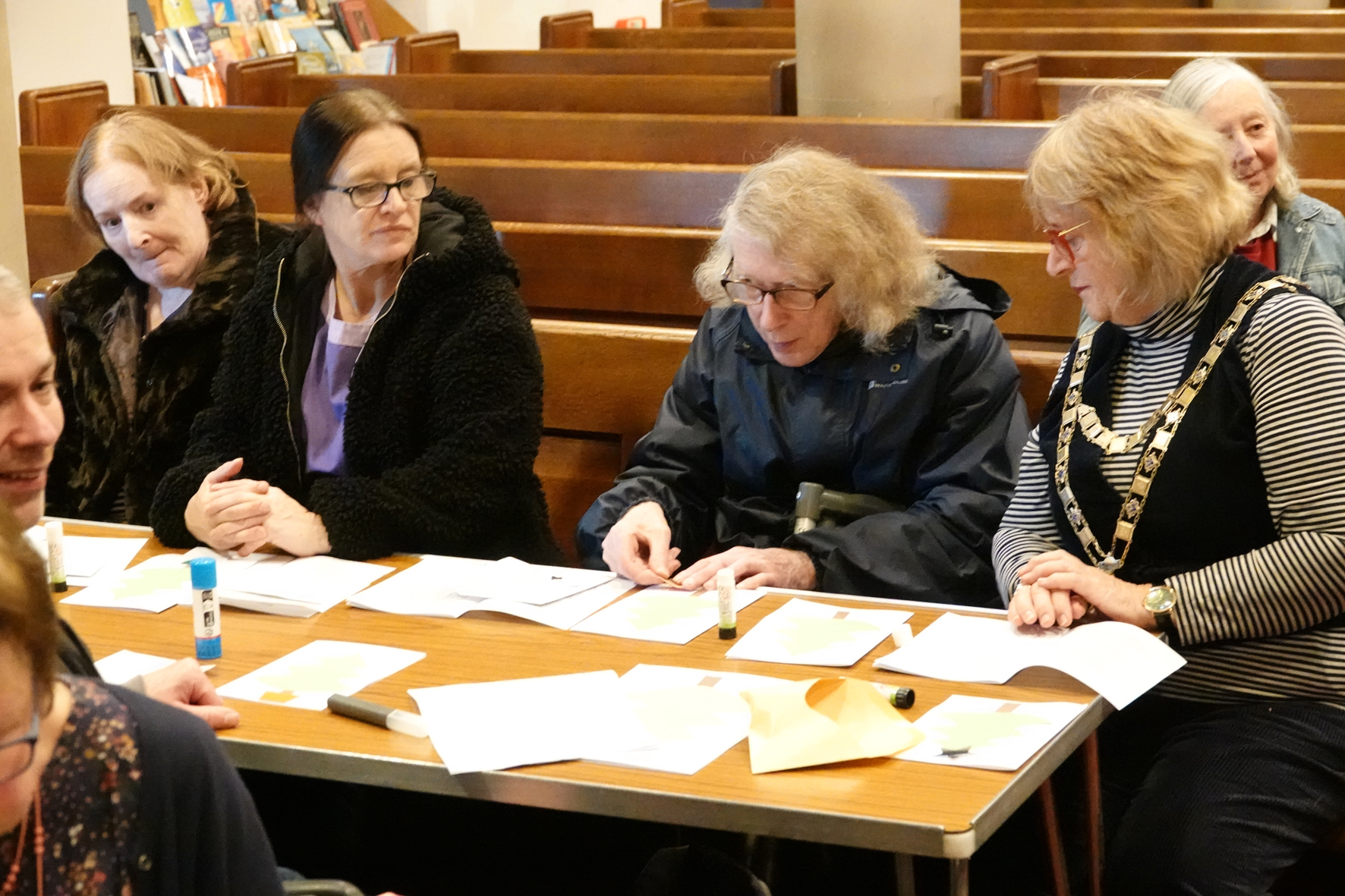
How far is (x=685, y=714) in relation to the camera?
1.95m

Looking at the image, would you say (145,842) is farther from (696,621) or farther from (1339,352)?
(1339,352)

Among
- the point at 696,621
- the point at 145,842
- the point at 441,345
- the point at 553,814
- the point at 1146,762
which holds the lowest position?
the point at 553,814

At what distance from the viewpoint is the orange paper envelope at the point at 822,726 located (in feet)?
5.90

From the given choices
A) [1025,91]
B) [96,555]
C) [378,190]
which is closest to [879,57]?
[1025,91]

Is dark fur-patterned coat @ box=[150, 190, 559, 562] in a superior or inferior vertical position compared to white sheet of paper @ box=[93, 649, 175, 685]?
superior

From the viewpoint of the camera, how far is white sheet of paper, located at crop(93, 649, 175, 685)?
214cm

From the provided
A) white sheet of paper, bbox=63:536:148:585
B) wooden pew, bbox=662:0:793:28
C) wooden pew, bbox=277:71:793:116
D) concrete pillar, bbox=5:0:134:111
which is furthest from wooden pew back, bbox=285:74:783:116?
white sheet of paper, bbox=63:536:148:585

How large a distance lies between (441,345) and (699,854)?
1.07 meters

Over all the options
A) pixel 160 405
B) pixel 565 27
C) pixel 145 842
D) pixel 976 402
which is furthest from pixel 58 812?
pixel 565 27

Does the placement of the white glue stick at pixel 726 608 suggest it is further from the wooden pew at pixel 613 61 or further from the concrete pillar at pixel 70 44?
the concrete pillar at pixel 70 44

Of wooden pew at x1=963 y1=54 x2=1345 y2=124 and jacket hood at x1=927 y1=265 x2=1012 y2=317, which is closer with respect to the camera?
jacket hood at x1=927 y1=265 x2=1012 y2=317

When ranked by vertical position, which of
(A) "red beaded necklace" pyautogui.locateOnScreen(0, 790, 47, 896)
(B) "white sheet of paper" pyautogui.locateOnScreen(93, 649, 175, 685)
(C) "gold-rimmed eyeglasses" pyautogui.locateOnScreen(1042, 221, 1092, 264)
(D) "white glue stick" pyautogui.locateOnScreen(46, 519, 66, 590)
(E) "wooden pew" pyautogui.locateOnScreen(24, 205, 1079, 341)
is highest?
(C) "gold-rimmed eyeglasses" pyautogui.locateOnScreen(1042, 221, 1092, 264)

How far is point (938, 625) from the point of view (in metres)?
2.25

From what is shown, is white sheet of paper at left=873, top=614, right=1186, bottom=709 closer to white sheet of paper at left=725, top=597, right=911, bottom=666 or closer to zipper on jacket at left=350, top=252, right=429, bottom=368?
white sheet of paper at left=725, top=597, right=911, bottom=666
